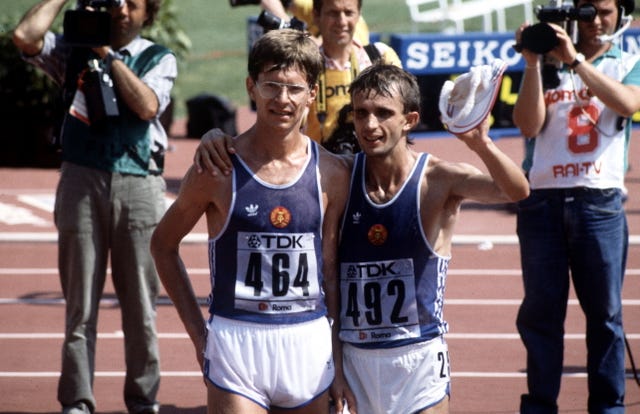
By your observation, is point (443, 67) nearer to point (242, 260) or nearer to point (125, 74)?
point (125, 74)

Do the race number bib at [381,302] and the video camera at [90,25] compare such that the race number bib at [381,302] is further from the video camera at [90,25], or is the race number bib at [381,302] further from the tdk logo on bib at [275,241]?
the video camera at [90,25]

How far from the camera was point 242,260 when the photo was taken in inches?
177

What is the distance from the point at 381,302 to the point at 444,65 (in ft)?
24.8

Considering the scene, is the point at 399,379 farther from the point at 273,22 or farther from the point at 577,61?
the point at 273,22

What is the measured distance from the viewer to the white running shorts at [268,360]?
447 cm

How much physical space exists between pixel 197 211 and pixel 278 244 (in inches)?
13.2

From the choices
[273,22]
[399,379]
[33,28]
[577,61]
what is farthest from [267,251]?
[33,28]

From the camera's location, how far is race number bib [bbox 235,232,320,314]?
4.50m

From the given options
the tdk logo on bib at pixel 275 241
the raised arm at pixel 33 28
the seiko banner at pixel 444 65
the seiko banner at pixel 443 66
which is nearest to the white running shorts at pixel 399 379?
the tdk logo on bib at pixel 275 241

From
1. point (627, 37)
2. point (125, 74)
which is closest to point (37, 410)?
point (125, 74)

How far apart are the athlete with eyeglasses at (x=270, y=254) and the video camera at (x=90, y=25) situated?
2.06 metres

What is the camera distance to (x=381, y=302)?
4.69 meters

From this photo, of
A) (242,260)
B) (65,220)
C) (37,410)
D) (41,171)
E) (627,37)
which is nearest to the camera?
(242,260)

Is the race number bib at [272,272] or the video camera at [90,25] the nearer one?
the race number bib at [272,272]
